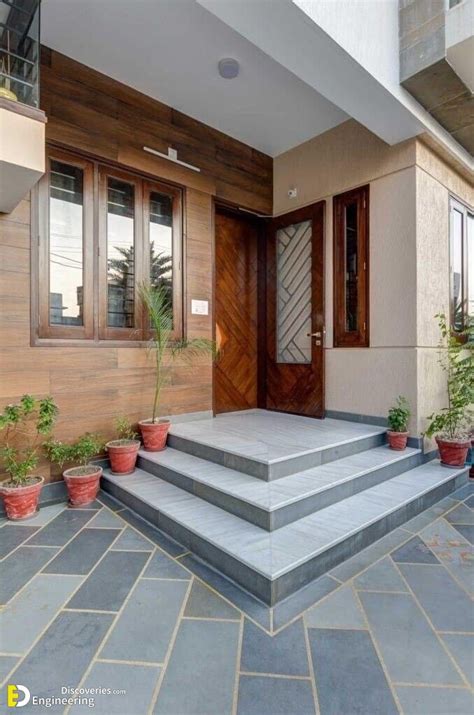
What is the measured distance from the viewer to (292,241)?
463 cm

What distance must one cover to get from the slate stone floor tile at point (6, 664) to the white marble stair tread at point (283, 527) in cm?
95

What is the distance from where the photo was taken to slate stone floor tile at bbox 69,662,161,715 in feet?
4.10

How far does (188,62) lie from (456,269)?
10.8ft

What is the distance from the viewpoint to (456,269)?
4.06 metres

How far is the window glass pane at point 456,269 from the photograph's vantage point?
Result: 156 inches

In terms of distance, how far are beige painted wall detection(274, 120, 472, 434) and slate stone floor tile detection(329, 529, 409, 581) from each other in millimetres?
1297

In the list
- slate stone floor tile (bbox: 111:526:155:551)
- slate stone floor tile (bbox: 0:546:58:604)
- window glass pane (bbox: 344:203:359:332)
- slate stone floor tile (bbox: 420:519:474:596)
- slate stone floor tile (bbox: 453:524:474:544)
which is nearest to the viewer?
slate stone floor tile (bbox: 0:546:58:604)

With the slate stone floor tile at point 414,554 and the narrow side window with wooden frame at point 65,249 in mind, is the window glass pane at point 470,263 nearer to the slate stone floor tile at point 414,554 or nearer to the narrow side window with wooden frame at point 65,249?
the slate stone floor tile at point 414,554

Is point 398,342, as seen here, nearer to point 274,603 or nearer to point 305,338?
point 305,338

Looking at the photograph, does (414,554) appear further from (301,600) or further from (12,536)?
(12,536)

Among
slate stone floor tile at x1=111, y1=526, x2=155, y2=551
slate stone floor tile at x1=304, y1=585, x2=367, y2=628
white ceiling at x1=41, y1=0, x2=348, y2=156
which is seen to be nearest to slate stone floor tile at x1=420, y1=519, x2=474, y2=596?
slate stone floor tile at x1=304, y1=585, x2=367, y2=628

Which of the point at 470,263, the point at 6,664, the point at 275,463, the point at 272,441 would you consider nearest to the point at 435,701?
the point at 275,463

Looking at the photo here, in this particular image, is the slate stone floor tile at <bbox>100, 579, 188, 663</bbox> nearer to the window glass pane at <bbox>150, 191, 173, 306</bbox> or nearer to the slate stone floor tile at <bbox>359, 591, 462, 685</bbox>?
the slate stone floor tile at <bbox>359, 591, 462, 685</bbox>

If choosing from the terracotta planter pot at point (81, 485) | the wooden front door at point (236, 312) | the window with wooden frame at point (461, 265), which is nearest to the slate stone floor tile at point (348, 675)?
the terracotta planter pot at point (81, 485)
